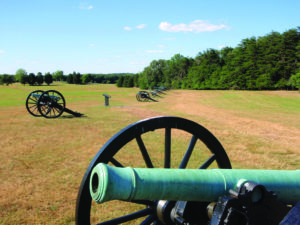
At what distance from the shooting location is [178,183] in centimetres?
Answer: 179

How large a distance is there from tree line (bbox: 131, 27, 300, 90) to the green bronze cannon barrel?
38.8 metres

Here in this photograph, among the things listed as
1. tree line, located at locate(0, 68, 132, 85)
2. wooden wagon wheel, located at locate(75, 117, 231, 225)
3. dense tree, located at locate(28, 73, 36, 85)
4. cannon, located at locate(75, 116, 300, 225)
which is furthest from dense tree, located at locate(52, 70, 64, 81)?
cannon, located at locate(75, 116, 300, 225)

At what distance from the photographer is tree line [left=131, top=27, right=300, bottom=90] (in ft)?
137

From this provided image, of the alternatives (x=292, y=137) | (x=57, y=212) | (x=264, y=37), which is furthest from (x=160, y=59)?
(x=57, y=212)

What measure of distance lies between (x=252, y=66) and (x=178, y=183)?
4839 cm

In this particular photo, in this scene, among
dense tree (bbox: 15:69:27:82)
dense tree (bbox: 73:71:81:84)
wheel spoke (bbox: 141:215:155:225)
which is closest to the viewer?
wheel spoke (bbox: 141:215:155:225)

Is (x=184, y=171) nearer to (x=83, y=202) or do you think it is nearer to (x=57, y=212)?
(x=83, y=202)

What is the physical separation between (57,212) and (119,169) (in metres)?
2.53

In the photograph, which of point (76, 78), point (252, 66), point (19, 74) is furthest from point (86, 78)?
point (252, 66)

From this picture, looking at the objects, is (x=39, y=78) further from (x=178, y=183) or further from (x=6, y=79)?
(x=178, y=183)

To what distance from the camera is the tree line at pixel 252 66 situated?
41.6 m

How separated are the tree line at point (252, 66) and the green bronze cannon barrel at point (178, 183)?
38775mm

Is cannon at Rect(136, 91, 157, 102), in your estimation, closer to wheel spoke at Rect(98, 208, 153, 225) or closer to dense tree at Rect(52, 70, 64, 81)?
wheel spoke at Rect(98, 208, 153, 225)

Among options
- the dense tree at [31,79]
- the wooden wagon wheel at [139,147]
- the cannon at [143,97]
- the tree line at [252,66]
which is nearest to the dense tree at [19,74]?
the dense tree at [31,79]
